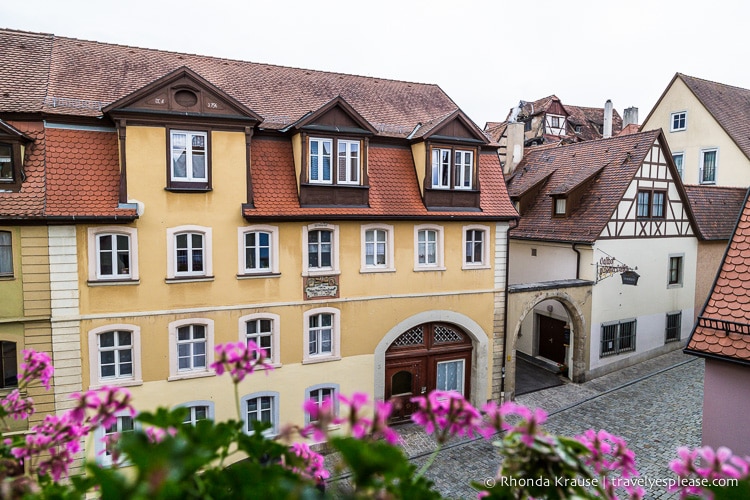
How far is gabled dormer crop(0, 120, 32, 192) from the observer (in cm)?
1103

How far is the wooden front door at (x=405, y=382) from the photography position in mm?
15621

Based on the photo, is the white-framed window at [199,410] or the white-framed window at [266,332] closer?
the white-framed window at [199,410]

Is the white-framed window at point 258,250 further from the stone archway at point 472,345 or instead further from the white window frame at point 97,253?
the stone archway at point 472,345

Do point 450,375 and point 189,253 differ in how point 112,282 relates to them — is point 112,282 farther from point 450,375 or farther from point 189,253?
point 450,375

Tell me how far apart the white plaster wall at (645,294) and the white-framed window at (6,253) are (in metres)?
18.4

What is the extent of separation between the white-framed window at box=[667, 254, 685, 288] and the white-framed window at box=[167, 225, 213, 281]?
19.2 m

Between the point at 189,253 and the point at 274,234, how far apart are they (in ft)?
7.29

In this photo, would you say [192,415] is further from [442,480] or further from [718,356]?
[718,356]

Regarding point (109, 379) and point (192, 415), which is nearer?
point (109, 379)

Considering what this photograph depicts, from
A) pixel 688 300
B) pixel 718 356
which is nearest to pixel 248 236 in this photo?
pixel 718 356

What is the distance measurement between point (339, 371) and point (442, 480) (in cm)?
409

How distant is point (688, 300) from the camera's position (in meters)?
22.3

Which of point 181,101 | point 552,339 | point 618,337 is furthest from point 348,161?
point 618,337

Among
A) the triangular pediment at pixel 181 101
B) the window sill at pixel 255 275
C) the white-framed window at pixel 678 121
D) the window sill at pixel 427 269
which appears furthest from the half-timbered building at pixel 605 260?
the triangular pediment at pixel 181 101
